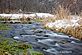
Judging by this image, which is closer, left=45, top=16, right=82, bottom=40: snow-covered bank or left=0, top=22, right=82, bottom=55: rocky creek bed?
left=0, top=22, right=82, bottom=55: rocky creek bed

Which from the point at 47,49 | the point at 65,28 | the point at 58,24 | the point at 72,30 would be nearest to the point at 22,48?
the point at 47,49

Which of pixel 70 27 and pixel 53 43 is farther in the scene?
pixel 70 27

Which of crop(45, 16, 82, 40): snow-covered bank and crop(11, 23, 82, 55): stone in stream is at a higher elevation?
crop(45, 16, 82, 40): snow-covered bank

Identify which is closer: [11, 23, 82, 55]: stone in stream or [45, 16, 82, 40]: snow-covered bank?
[11, 23, 82, 55]: stone in stream

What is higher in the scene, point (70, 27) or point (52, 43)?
point (70, 27)

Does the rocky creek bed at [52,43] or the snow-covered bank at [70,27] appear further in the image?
the snow-covered bank at [70,27]

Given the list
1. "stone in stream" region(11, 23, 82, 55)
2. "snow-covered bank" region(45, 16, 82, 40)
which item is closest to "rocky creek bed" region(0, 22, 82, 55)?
"stone in stream" region(11, 23, 82, 55)

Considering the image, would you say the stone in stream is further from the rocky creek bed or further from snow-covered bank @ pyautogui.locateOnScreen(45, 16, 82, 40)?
snow-covered bank @ pyautogui.locateOnScreen(45, 16, 82, 40)

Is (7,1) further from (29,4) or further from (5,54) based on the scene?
(5,54)

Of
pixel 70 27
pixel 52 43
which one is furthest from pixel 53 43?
pixel 70 27

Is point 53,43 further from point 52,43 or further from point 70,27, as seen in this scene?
point 70,27

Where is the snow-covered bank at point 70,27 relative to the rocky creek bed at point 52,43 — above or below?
above

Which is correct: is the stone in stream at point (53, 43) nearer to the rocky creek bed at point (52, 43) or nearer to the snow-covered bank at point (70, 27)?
the rocky creek bed at point (52, 43)

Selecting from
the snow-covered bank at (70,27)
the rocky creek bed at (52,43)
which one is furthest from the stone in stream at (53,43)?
the snow-covered bank at (70,27)
